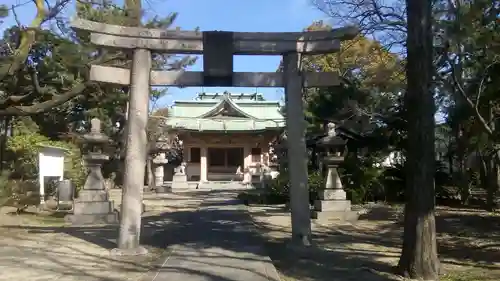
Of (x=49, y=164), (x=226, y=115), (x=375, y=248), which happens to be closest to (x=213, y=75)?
(x=375, y=248)

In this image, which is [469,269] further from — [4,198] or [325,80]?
[4,198]

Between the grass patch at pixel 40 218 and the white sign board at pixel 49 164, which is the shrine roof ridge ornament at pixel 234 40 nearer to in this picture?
the grass patch at pixel 40 218

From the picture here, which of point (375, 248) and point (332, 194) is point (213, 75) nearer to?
point (375, 248)

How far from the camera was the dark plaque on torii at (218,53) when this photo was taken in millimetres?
9492

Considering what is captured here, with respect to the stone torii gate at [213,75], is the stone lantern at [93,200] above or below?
below

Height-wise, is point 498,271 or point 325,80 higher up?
point 325,80

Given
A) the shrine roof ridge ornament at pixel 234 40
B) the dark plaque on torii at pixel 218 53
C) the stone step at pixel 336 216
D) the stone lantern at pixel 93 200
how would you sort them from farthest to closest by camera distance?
the stone step at pixel 336 216 < the stone lantern at pixel 93 200 < the dark plaque on torii at pixel 218 53 < the shrine roof ridge ornament at pixel 234 40

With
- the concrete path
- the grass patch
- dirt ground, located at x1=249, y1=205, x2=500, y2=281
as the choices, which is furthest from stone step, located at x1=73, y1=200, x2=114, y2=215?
dirt ground, located at x1=249, y1=205, x2=500, y2=281

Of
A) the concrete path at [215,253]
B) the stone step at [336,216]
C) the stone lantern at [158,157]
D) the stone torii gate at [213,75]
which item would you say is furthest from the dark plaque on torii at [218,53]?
the stone lantern at [158,157]

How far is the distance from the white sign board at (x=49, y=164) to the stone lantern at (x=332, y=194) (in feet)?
30.1

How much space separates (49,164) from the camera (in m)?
17.1

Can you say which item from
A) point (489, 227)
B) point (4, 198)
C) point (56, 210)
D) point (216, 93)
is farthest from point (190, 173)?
point (489, 227)

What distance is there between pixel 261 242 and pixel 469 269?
4.13 metres

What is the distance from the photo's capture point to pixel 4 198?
14.6 m
